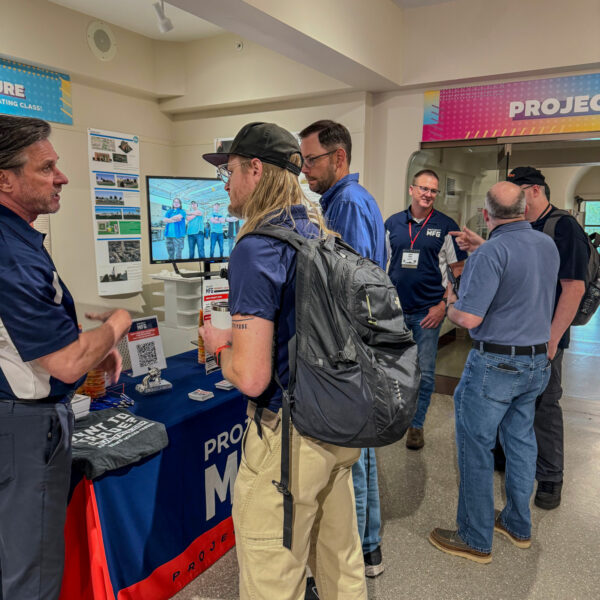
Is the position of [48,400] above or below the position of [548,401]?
above

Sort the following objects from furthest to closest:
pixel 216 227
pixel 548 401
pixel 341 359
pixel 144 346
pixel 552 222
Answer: pixel 216 227, pixel 548 401, pixel 552 222, pixel 144 346, pixel 341 359

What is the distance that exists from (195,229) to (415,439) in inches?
107

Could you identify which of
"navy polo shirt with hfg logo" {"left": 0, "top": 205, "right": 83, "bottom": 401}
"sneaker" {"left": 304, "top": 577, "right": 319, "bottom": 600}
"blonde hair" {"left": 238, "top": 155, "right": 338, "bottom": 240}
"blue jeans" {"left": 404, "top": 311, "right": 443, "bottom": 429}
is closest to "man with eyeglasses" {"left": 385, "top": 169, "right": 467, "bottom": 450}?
"blue jeans" {"left": 404, "top": 311, "right": 443, "bottom": 429}

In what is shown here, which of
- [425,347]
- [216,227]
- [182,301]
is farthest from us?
[216,227]

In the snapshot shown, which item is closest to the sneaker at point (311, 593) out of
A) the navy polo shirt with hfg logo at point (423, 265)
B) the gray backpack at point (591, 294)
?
the gray backpack at point (591, 294)

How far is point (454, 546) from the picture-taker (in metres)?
2.22

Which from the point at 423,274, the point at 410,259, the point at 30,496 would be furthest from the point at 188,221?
the point at 30,496

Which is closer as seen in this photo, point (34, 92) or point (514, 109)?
point (514, 109)

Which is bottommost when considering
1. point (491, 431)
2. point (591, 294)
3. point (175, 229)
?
point (491, 431)

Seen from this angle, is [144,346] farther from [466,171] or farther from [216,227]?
[466,171]

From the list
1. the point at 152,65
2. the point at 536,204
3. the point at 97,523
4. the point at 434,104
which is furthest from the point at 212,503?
the point at 152,65

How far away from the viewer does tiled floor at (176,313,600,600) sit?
201 centimetres

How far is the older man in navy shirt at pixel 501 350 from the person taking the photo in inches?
77.5

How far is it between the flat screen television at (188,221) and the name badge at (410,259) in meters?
1.96
